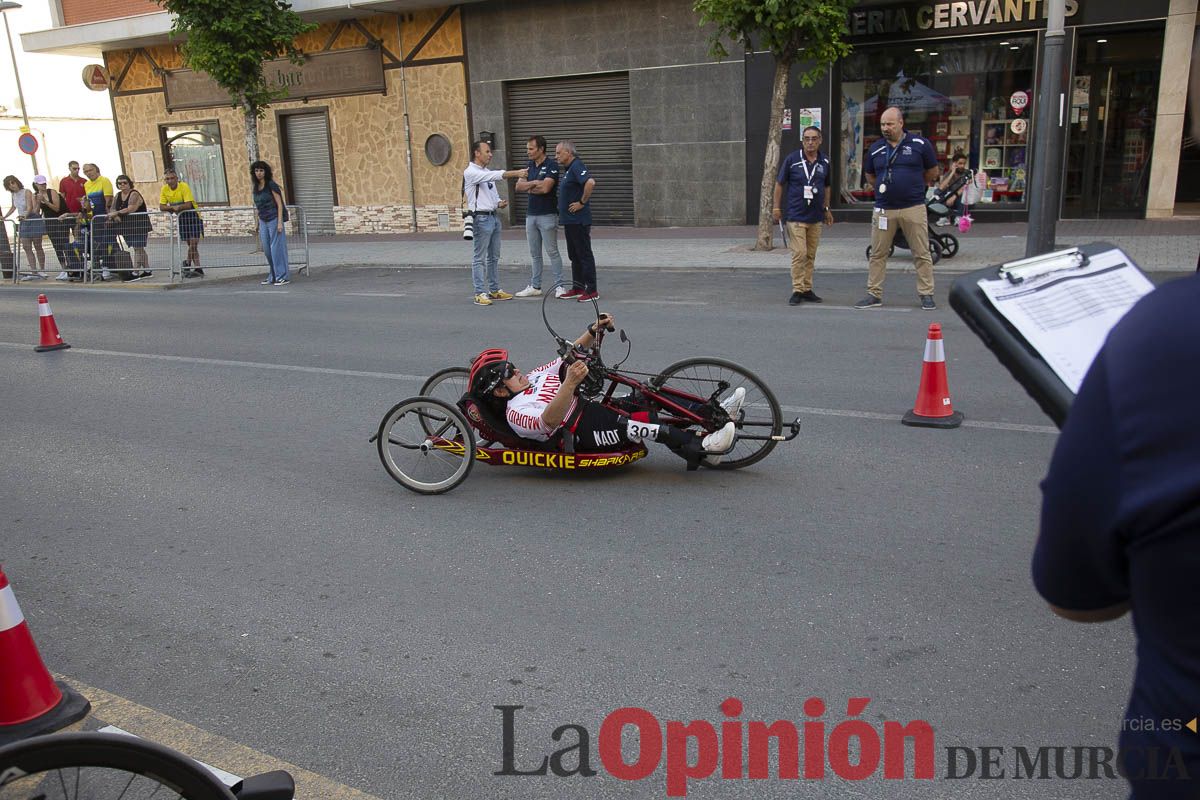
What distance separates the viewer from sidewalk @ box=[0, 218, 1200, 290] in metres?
13.9

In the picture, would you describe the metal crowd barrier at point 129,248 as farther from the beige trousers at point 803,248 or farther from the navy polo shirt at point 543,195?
the beige trousers at point 803,248

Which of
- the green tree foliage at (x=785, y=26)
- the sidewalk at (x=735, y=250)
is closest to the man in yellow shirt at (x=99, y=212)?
the sidewalk at (x=735, y=250)

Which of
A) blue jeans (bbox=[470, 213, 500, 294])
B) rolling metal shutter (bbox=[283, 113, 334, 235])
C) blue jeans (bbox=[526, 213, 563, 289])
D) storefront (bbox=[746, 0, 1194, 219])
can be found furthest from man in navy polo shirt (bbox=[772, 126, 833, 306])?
rolling metal shutter (bbox=[283, 113, 334, 235])

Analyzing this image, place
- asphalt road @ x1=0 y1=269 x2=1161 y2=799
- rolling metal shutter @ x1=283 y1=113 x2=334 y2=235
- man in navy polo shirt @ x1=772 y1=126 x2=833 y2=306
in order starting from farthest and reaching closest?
rolling metal shutter @ x1=283 y1=113 x2=334 y2=235, man in navy polo shirt @ x1=772 y1=126 x2=833 y2=306, asphalt road @ x1=0 y1=269 x2=1161 y2=799

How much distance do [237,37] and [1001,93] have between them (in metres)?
13.7

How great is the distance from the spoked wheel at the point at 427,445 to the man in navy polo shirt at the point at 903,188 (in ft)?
20.7

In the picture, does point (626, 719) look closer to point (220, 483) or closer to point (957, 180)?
point (220, 483)

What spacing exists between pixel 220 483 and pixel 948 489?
4.27 m

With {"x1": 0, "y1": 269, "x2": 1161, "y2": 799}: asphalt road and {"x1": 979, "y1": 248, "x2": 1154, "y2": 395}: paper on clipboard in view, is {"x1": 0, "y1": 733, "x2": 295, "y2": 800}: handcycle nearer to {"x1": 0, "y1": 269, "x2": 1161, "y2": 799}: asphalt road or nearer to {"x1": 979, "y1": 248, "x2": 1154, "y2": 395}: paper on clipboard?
{"x1": 0, "y1": 269, "x2": 1161, "y2": 799}: asphalt road

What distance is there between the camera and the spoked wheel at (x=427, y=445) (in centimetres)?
572

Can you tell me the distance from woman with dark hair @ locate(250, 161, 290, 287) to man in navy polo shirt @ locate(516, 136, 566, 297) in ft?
15.3

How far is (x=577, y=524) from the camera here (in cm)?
518

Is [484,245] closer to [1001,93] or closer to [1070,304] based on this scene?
[1001,93]

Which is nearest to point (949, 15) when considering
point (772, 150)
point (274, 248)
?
point (772, 150)
